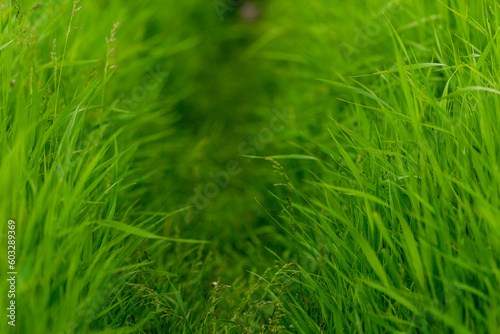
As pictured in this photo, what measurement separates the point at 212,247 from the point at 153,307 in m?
0.79

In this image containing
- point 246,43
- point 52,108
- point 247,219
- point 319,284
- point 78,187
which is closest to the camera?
point 78,187

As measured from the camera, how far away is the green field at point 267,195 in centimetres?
119

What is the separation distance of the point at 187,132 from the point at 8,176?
6.10 ft

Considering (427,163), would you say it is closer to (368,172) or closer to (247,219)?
(368,172)

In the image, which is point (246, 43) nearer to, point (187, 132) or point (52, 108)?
point (187, 132)

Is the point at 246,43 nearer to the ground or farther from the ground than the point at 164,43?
nearer to the ground

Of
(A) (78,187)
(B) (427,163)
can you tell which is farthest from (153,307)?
(B) (427,163)

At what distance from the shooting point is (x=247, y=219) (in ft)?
8.43

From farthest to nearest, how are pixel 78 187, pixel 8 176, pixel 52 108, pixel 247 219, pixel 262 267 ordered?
pixel 247 219 < pixel 262 267 < pixel 52 108 < pixel 78 187 < pixel 8 176

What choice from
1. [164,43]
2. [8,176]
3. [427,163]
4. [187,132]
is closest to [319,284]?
[427,163]

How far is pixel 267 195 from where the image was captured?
2543 mm

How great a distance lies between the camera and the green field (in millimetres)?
1190

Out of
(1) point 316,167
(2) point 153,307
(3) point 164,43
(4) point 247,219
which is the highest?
(3) point 164,43

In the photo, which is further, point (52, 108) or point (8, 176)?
point (52, 108)
